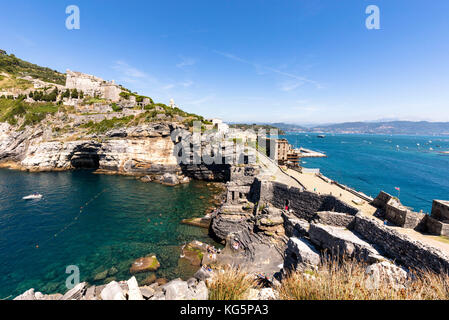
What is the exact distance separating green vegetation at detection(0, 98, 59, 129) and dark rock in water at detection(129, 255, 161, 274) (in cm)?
5453

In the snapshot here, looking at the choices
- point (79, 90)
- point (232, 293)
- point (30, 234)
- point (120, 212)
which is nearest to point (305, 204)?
point (232, 293)

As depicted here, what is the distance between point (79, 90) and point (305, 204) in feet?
241

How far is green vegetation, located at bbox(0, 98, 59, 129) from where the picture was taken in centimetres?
4541

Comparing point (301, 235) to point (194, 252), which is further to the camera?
point (194, 252)

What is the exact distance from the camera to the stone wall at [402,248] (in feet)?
23.5

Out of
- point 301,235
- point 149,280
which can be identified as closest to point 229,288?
point 301,235

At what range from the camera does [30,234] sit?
18.3 meters

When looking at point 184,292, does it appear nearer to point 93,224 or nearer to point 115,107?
point 93,224

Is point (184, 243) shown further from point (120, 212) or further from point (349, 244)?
point (349, 244)

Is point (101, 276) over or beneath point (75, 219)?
beneath

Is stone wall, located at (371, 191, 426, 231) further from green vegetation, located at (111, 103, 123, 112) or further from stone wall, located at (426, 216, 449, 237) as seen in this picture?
green vegetation, located at (111, 103, 123, 112)

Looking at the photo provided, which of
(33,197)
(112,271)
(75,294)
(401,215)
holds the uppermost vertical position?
(401,215)

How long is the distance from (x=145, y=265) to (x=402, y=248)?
16.7 meters

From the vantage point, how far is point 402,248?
8.38 metres
